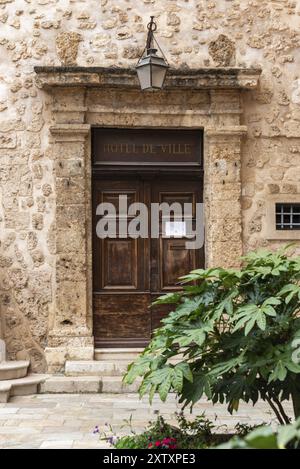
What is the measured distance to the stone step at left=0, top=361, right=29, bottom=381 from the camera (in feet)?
21.8

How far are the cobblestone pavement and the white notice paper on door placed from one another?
181 centimetres

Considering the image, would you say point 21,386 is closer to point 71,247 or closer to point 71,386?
point 71,386

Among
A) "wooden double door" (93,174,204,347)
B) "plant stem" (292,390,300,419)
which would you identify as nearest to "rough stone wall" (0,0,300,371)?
"wooden double door" (93,174,204,347)

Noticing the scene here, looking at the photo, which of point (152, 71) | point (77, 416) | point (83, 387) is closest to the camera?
point (77, 416)

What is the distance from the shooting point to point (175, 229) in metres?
7.42

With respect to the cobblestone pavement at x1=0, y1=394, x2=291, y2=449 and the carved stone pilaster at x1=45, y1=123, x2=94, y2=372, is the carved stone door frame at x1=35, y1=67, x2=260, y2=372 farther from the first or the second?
the cobblestone pavement at x1=0, y1=394, x2=291, y2=449

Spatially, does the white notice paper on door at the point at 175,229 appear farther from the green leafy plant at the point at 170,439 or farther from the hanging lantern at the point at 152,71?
the green leafy plant at the point at 170,439

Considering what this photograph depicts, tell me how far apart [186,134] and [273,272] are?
4001mm

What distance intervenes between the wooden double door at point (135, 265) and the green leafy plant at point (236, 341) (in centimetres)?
343

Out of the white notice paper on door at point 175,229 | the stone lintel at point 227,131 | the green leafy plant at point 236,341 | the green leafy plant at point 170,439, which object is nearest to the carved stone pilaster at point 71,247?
the white notice paper on door at point 175,229

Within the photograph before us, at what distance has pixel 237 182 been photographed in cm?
728

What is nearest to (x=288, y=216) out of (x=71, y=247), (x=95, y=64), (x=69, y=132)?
(x=71, y=247)

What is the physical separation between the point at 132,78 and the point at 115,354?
9.50 feet

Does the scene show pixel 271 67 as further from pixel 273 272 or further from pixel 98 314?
pixel 273 272
